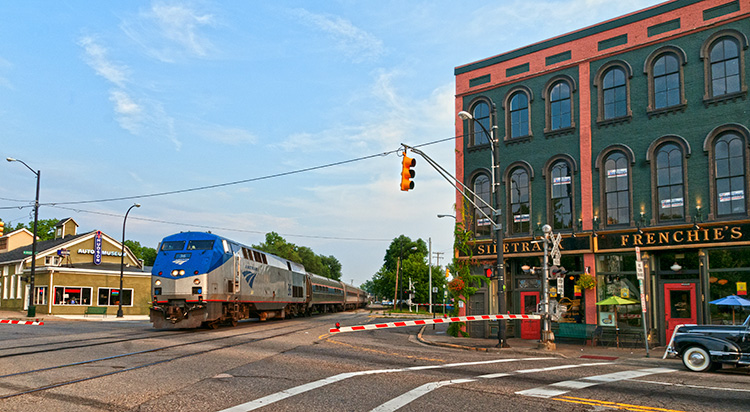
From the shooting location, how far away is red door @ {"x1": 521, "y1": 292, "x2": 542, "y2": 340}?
83.3 ft

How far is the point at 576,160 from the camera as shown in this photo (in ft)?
80.9

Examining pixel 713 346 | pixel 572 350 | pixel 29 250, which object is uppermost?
pixel 29 250

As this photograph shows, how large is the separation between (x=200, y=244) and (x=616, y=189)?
56.1 ft

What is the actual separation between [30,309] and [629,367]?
36.8 m

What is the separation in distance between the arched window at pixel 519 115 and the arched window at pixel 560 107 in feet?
3.76

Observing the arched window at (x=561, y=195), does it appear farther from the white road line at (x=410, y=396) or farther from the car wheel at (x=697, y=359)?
the white road line at (x=410, y=396)

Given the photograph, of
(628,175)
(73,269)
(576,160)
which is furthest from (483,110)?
(73,269)

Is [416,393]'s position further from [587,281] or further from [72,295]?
[72,295]

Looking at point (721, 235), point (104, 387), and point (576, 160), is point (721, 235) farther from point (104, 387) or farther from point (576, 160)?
point (104, 387)

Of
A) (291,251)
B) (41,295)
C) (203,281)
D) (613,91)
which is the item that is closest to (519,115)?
(613,91)

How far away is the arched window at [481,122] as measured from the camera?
91.5ft

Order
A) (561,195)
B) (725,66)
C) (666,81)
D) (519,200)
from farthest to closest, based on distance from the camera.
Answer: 1. (519,200)
2. (561,195)
3. (666,81)
4. (725,66)

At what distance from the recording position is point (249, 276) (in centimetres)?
2834

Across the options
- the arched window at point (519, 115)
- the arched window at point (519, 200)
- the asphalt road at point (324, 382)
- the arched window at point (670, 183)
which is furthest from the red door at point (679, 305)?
the arched window at point (519, 115)
